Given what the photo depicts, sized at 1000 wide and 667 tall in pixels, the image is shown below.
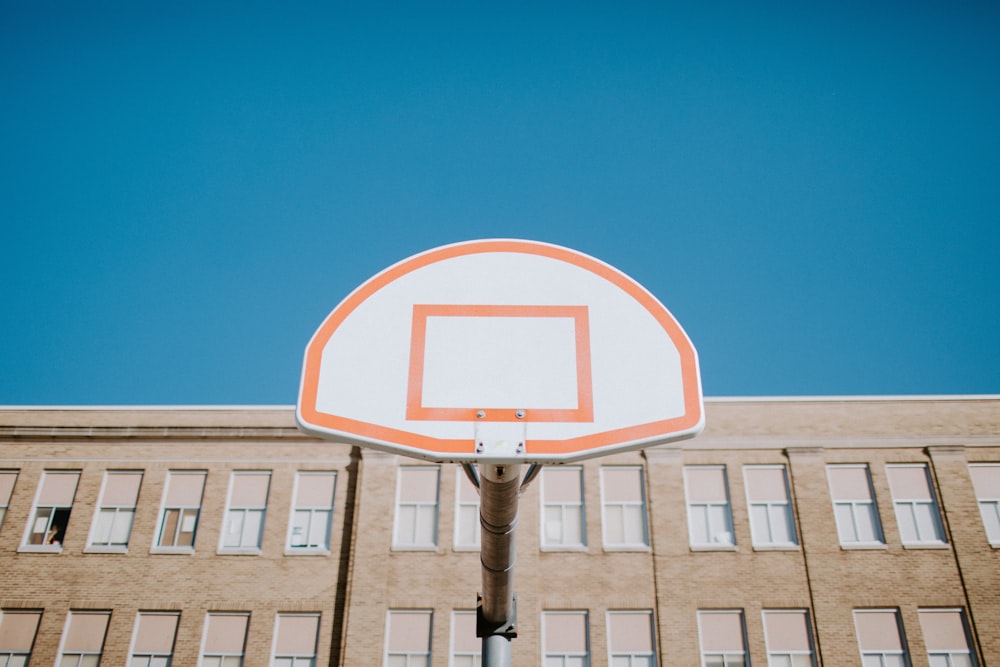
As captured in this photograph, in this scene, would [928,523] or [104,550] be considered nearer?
[928,523]

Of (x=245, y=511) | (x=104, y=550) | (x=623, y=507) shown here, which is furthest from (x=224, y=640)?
(x=623, y=507)

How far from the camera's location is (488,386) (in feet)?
14.9

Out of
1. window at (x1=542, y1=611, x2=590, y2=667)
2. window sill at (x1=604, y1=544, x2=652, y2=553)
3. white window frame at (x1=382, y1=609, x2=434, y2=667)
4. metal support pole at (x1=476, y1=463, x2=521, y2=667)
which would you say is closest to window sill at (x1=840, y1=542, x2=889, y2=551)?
window sill at (x1=604, y1=544, x2=652, y2=553)

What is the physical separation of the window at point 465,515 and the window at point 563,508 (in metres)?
1.85

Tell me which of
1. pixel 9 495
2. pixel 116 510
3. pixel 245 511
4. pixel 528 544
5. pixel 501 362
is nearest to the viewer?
pixel 501 362

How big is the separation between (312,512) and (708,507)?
10919mm

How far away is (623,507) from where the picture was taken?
64.3ft

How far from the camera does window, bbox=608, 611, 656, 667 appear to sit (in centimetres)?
1783

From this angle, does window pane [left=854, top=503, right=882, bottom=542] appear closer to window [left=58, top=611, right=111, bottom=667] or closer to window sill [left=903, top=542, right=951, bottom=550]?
window sill [left=903, top=542, right=951, bottom=550]

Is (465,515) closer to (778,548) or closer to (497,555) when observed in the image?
(778,548)

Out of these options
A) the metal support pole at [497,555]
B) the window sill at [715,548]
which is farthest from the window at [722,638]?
the metal support pole at [497,555]

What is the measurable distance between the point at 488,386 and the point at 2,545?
2117 centimetres

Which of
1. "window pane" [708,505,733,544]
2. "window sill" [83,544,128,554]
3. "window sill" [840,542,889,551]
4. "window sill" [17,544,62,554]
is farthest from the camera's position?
"window sill" [17,544,62,554]

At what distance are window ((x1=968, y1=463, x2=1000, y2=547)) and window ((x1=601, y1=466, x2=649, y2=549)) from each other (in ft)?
29.6
